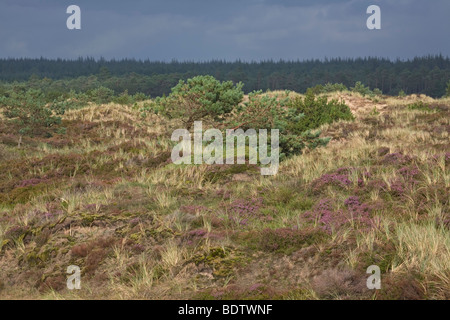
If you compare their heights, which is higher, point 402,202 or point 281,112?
point 281,112

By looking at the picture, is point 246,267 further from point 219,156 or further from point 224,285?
point 219,156

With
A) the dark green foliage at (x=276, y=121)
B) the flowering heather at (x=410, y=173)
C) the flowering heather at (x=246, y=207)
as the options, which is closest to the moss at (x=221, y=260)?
the flowering heather at (x=246, y=207)

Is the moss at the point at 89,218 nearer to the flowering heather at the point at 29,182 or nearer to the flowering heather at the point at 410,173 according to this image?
the flowering heather at the point at 29,182

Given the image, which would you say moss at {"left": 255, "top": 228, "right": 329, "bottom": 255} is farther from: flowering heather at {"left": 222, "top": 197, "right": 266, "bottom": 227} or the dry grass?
flowering heather at {"left": 222, "top": 197, "right": 266, "bottom": 227}

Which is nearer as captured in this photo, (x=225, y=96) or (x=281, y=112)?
(x=281, y=112)

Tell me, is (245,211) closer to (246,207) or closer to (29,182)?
(246,207)

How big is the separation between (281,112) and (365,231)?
420 inches

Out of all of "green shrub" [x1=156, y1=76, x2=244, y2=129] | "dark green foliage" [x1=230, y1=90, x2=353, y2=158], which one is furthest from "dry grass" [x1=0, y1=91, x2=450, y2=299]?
"green shrub" [x1=156, y1=76, x2=244, y2=129]

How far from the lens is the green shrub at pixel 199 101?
17.9 meters

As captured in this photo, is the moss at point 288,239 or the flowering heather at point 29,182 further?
the flowering heather at point 29,182

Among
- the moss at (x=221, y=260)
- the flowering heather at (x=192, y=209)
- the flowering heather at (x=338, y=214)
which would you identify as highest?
the flowering heather at (x=338, y=214)

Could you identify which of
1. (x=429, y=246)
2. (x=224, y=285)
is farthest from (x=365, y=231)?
(x=224, y=285)

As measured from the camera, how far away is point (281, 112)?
1664 cm

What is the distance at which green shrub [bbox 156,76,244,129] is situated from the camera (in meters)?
17.9
